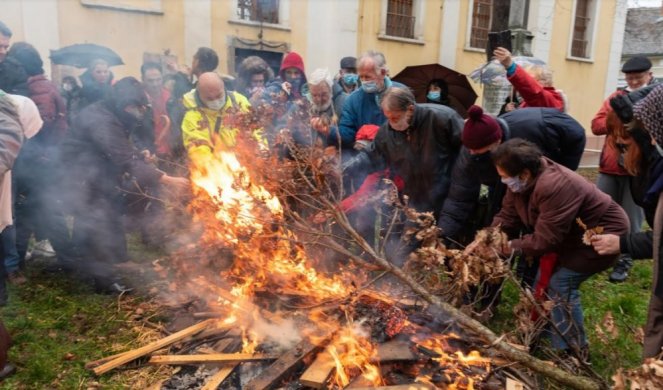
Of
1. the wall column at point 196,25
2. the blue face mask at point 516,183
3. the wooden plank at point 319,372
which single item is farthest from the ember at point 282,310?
the wall column at point 196,25

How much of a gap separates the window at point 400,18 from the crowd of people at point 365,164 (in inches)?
449

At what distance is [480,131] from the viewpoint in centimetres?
411

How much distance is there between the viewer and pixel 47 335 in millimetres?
4352

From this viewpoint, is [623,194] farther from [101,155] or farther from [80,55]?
[80,55]

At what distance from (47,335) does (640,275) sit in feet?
Answer: 20.2

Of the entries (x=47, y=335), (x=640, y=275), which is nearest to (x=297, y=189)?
(x=47, y=335)

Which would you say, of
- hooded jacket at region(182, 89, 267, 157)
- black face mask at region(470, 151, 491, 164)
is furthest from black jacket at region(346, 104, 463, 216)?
hooded jacket at region(182, 89, 267, 157)

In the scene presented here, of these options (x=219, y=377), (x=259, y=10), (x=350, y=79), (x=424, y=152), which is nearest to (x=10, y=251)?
(x=219, y=377)

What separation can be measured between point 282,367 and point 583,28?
2150 centimetres

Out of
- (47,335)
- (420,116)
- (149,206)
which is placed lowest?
(47,335)

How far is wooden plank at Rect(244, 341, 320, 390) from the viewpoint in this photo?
3289 millimetres

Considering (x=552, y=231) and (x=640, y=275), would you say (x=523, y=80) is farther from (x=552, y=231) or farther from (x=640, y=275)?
(x=640, y=275)

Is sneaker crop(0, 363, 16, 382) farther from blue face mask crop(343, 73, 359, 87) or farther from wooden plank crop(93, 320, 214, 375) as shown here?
blue face mask crop(343, 73, 359, 87)

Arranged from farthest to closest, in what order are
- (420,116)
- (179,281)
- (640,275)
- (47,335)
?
(640,275), (179,281), (420,116), (47,335)
